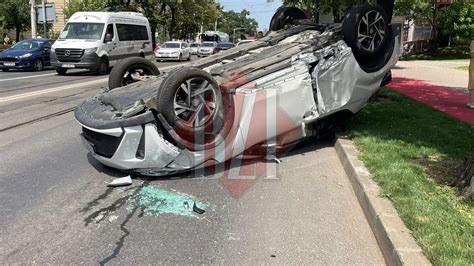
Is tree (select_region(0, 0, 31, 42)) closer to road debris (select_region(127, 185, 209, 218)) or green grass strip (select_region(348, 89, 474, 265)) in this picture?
green grass strip (select_region(348, 89, 474, 265))

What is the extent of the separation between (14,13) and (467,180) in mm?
50304

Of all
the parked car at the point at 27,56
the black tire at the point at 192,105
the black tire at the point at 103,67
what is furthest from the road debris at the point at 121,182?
the parked car at the point at 27,56

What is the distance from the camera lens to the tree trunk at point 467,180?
4449 millimetres

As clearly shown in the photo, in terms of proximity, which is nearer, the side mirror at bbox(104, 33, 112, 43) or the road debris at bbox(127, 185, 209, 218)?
the road debris at bbox(127, 185, 209, 218)

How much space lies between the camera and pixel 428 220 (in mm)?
3957

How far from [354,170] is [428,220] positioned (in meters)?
1.70

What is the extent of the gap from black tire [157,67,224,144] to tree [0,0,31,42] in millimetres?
47341

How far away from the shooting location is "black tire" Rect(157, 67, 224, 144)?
5.28 metres

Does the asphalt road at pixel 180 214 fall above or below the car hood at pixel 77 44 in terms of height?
below

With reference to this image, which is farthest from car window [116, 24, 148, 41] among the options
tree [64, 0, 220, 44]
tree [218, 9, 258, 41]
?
tree [218, 9, 258, 41]

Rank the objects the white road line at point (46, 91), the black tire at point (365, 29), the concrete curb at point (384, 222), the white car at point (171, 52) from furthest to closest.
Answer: the white car at point (171, 52)
the white road line at point (46, 91)
the black tire at point (365, 29)
the concrete curb at point (384, 222)

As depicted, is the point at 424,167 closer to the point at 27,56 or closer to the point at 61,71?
the point at 61,71

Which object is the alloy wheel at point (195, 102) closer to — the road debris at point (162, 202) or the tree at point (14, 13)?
the road debris at point (162, 202)

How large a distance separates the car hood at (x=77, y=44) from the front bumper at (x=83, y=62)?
0.39 meters
